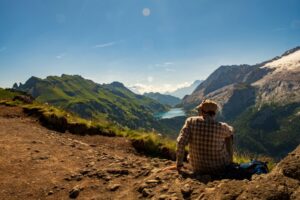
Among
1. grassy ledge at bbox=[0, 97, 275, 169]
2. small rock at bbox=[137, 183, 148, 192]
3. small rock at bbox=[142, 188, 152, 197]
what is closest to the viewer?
small rock at bbox=[142, 188, 152, 197]

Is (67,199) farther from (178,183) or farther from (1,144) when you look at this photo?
(1,144)

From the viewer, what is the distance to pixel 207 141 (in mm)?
9227

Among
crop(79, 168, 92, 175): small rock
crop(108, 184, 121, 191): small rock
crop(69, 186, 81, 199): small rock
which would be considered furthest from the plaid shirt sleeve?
crop(79, 168, 92, 175): small rock

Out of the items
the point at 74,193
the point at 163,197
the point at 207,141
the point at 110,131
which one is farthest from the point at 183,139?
the point at 110,131

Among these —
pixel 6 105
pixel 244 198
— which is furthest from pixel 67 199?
pixel 6 105

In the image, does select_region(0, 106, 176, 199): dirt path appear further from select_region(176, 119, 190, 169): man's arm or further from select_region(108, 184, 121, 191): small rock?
select_region(176, 119, 190, 169): man's arm

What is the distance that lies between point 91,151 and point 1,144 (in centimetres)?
431

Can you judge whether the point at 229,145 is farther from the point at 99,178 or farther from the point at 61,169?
the point at 61,169

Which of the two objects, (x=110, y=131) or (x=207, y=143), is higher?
(x=207, y=143)

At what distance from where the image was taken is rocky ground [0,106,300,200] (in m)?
6.28

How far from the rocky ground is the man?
23.7 inches

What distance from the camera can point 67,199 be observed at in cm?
920

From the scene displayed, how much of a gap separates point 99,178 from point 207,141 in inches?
161

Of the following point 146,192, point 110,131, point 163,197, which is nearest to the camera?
point 163,197
